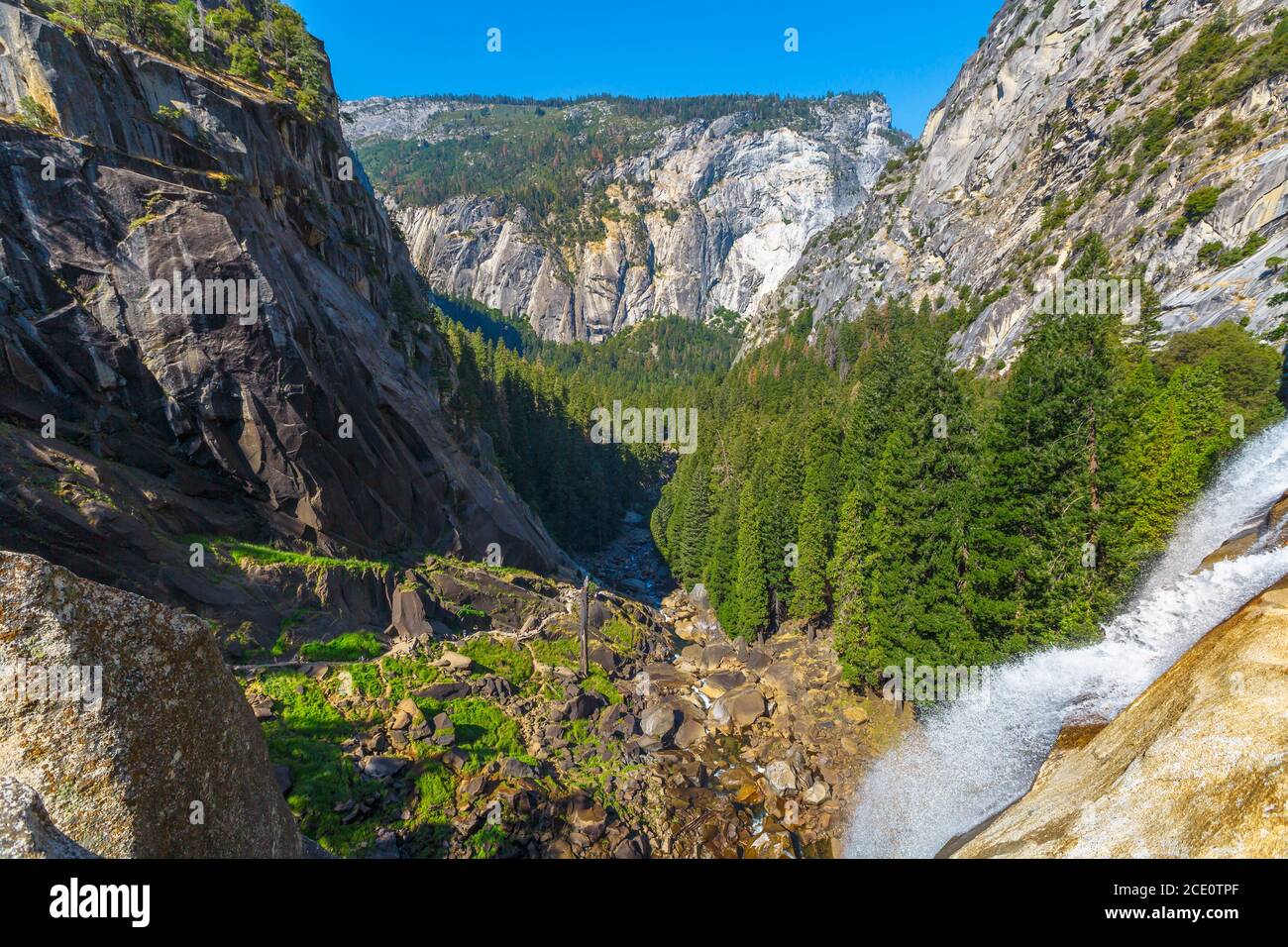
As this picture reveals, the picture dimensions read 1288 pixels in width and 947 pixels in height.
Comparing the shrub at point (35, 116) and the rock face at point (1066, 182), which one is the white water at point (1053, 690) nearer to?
the rock face at point (1066, 182)

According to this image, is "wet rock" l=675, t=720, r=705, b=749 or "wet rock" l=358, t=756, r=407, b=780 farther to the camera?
"wet rock" l=675, t=720, r=705, b=749

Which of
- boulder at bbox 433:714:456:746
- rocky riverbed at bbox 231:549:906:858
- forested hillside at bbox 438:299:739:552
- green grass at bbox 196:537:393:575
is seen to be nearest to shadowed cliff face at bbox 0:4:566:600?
green grass at bbox 196:537:393:575

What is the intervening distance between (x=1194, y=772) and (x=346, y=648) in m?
27.2

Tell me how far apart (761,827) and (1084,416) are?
21.2 m

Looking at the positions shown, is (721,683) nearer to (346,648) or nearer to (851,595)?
(851,595)

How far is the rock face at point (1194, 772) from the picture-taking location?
607 centimetres

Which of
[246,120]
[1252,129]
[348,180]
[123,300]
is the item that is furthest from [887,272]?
[123,300]

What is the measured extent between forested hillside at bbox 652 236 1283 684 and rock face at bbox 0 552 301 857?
23753 millimetres

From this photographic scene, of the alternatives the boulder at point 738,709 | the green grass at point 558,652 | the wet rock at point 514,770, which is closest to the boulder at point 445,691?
the wet rock at point 514,770

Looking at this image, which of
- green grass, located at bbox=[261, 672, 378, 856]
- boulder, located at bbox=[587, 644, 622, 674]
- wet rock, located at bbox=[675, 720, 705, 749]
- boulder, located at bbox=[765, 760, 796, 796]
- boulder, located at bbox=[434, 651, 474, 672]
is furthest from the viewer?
boulder, located at bbox=[587, 644, 622, 674]

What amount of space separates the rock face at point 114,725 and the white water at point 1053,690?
17160 millimetres

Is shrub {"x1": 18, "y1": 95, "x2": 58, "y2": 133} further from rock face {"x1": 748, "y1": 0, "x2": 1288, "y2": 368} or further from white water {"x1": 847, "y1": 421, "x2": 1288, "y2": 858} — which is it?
rock face {"x1": 748, "y1": 0, "x2": 1288, "y2": 368}

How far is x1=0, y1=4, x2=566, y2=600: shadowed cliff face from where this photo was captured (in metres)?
20.3

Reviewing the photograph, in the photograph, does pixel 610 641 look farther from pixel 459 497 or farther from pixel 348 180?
pixel 348 180
